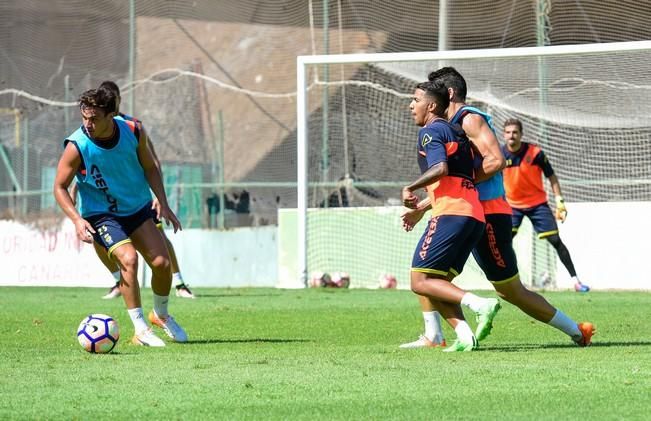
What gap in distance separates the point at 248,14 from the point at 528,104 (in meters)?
7.14

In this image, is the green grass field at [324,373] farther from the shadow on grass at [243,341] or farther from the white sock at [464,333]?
the white sock at [464,333]

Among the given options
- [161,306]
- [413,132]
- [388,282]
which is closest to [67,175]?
[161,306]

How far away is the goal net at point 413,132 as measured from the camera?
1908cm

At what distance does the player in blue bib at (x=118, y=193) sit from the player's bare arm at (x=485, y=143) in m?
2.71

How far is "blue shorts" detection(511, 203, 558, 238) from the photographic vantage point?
17.3 meters

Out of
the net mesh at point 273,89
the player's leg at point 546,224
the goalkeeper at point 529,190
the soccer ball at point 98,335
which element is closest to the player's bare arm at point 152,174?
the soccer ball at point 98,335

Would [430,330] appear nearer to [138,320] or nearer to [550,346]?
[550,346]

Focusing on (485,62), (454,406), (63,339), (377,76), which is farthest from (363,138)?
(454,406)

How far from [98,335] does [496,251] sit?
2.99 m

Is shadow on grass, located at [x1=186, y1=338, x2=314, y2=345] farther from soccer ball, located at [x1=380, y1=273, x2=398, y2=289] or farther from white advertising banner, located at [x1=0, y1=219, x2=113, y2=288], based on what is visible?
white advertising banner, located at [x1=0, y1=219, x2=113, y2=288]

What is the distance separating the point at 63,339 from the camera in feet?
35.0

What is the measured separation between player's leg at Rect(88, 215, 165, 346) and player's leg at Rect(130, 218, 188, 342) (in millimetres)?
182

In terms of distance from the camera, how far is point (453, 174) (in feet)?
29.1

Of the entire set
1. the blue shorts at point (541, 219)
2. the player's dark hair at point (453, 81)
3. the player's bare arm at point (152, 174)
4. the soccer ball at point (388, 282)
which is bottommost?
the soccer ball at point (388, 282)
